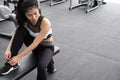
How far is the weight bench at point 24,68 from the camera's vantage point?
5.30ft

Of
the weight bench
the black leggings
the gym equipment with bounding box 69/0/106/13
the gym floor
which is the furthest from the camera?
the gym equipment with bounding box 69/0/106/13

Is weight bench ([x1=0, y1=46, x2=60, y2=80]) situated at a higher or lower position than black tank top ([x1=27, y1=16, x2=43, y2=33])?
lower

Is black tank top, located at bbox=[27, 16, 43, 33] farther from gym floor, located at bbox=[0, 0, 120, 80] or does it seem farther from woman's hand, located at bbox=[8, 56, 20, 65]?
gym floor, located at bbox=[0, 0, 120, 80]

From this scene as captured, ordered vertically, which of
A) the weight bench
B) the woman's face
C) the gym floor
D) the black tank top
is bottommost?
the gym floor

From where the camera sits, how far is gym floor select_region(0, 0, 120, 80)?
7.36ft

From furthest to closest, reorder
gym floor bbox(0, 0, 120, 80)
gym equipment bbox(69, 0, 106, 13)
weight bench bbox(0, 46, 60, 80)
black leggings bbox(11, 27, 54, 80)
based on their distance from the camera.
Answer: gym equipment bbox(69, 0, 106, 13) → gym floor bbox(0, 0, 120, 80) → black leggings bbox(11, 27, 54, 80) → weight bench bbox(0, 46, 60, 80)

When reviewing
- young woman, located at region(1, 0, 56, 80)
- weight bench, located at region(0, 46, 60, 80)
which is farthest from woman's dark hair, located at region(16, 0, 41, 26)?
weight bench, located at region(0, 46, 60, 80)

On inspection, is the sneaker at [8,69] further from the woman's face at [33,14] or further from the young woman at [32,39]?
the woman's face at [33,14]

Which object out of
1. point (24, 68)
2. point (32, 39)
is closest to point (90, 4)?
point (32, 39)

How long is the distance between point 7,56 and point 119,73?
4.43 feet

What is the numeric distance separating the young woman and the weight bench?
4 centimetres

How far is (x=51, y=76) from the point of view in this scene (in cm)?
215

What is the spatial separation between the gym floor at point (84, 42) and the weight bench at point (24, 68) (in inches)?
14.5

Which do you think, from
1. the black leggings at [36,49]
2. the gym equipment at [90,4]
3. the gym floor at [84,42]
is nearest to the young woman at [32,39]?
the black leggings at [36,49]
